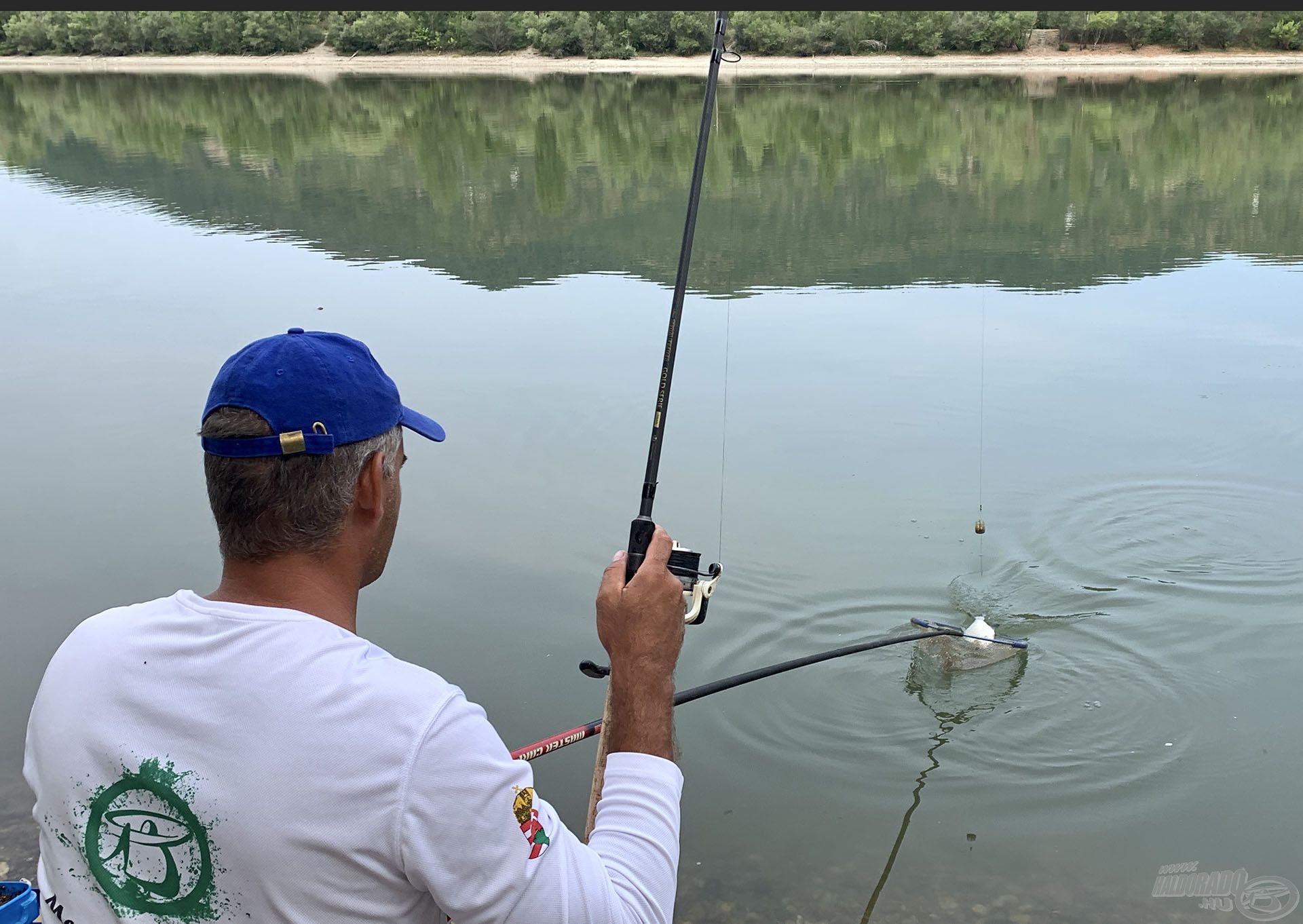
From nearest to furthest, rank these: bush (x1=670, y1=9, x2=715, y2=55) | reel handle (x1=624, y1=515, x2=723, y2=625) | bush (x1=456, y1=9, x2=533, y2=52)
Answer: reel handle (x1=624, y1=515, x2=723, y2=625), bush (x1=670, y1=9, x2=715, y2=55), bush (x1=456, y1=9, x2=533, y2=52)

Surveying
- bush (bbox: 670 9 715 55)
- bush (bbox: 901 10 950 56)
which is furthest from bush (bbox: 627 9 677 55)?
bush (bbox: 901 10 950 56)

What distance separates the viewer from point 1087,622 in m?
5.18

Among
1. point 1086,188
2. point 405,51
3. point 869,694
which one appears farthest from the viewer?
point 405,51

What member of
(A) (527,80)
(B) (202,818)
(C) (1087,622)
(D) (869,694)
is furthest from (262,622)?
(A) (527,80)

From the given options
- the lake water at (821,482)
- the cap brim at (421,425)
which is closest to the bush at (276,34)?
the lake water at (821,482)

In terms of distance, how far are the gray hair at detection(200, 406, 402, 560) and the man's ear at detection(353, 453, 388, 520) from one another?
0.04 metres

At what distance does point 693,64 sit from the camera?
144 feet

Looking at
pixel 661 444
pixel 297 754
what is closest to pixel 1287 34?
pixel 661 444

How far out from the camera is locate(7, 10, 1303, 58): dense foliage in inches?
1672

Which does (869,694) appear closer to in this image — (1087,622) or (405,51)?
(1087,622)

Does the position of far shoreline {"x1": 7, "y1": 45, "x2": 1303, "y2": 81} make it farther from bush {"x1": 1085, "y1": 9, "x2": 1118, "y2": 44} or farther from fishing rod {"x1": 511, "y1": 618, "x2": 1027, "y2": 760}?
fishing rod {"x1": 511, "y1": 618, "x2": 1027, "y2": 760}

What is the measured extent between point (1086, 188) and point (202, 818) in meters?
18.9

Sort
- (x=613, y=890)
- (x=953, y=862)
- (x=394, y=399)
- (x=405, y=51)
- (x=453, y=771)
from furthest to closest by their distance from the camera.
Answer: (x=405, y=51) → (x=953, y=862) → (x=394, y=399) → (x=613, y=890) → (x=453, y=771)

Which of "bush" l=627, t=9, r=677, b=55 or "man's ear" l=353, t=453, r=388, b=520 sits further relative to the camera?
"bush" l=627, t=9, r=677, b=55
